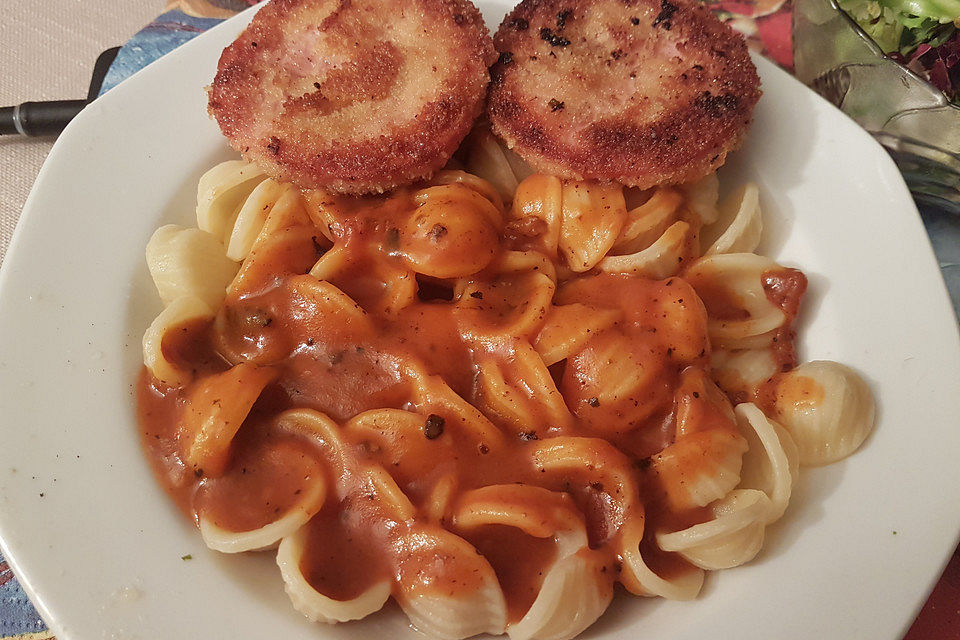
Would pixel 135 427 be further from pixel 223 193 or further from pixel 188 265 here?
pixel 223 193

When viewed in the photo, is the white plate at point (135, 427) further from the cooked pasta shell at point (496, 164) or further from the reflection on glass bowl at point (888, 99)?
the cooked pasta shell at point (496, 164)

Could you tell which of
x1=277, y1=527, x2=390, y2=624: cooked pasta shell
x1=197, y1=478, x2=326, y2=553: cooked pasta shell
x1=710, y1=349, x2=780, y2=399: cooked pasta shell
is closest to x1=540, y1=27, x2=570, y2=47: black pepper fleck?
x1=710, y1=349, x2=780, y2=399: cooked pasta shell

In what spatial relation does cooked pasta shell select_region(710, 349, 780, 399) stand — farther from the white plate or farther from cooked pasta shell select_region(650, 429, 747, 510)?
cooked pasta shell select_region(650, 429, 747, 510)

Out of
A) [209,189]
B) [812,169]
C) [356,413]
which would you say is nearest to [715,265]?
[812,169]

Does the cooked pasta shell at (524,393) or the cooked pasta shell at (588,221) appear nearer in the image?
the cooked pasta shell at (524,393)

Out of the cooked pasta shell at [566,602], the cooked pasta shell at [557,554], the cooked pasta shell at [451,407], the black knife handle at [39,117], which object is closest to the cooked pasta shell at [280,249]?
the cooked pasta shell at [451,407]

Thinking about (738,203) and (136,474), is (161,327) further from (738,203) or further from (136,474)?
(738,203)
